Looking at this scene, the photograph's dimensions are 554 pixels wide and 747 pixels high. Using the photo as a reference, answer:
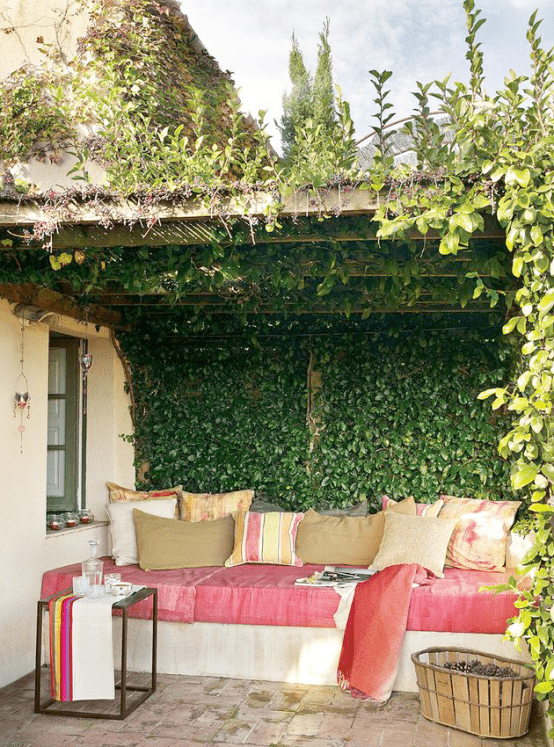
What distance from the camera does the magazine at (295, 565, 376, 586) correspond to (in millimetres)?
4555

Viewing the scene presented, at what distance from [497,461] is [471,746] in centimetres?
234

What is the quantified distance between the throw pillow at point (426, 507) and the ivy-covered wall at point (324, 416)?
135mm

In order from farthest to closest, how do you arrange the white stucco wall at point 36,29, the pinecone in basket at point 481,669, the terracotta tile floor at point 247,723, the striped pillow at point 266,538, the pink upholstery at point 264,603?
the striped pillow at point 266,538 → the white stucco wall at point 36,29 → the pink upholstery at point 264,603 → the pinecone in basket at point 481,669 → the terracotta tile floor at point 247,723

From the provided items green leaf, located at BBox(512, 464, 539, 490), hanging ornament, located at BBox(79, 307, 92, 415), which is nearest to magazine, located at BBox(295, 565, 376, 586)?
green leaf, located at BBox(512, 464, 539, 490)

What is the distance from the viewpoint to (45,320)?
4.92 metres

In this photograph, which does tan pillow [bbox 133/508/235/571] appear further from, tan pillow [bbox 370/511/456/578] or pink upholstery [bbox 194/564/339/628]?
tan pillow [bbox 370/511/456/578]

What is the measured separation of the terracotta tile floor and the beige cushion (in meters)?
0.99

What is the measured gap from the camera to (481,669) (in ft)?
12.4

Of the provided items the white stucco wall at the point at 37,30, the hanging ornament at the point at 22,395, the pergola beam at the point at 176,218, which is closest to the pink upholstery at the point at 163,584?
the hanging ornament at the point at 22,395

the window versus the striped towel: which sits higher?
the window

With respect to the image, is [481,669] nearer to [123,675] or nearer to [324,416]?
[123,675]

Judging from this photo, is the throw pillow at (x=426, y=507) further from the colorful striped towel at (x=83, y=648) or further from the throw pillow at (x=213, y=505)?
the colorful striped towel at (x=83, y=648)

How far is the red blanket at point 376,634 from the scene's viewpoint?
4.07 metres

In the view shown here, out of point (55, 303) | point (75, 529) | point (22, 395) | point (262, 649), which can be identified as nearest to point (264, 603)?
point (262, 649)
